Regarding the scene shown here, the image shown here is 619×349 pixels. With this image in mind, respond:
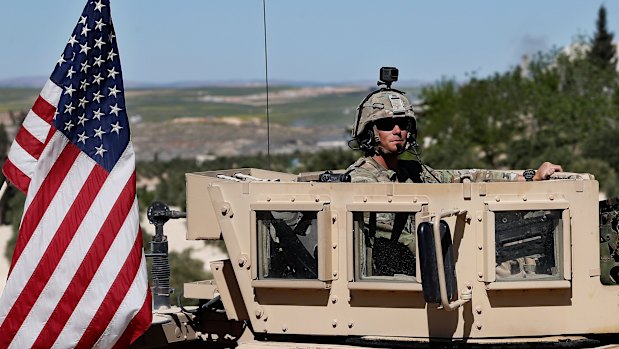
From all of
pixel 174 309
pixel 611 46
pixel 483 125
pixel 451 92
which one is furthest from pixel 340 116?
pixel 174 309

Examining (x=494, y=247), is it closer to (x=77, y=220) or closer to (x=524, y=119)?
(x=77, y=220)

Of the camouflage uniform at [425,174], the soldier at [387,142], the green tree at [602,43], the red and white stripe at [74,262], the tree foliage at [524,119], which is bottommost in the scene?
the red and white stripe at [74,262]

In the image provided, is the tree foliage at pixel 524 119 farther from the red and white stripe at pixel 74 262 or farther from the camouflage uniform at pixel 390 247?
the camouflage uniform at pixel 390 247

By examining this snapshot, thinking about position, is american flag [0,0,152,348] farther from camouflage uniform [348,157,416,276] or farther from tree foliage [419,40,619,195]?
tree foliage [419,40,619,195]

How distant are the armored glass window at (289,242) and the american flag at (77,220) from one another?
0.99 meters

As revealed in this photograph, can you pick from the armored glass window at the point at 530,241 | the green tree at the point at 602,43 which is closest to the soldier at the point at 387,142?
the armored glass window at the point at 530,241

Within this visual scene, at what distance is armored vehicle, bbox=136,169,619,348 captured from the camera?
366 inches

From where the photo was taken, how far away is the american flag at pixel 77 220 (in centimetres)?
991

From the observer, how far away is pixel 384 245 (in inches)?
369

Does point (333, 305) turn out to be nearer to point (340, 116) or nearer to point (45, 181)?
point (45, 181)

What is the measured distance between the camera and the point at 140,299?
9.96 metres

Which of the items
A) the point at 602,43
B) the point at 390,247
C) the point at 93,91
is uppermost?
the point at 602,43

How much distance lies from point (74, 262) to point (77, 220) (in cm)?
29

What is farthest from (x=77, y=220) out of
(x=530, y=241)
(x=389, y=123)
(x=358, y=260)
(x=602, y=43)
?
(x=602, y=43)
